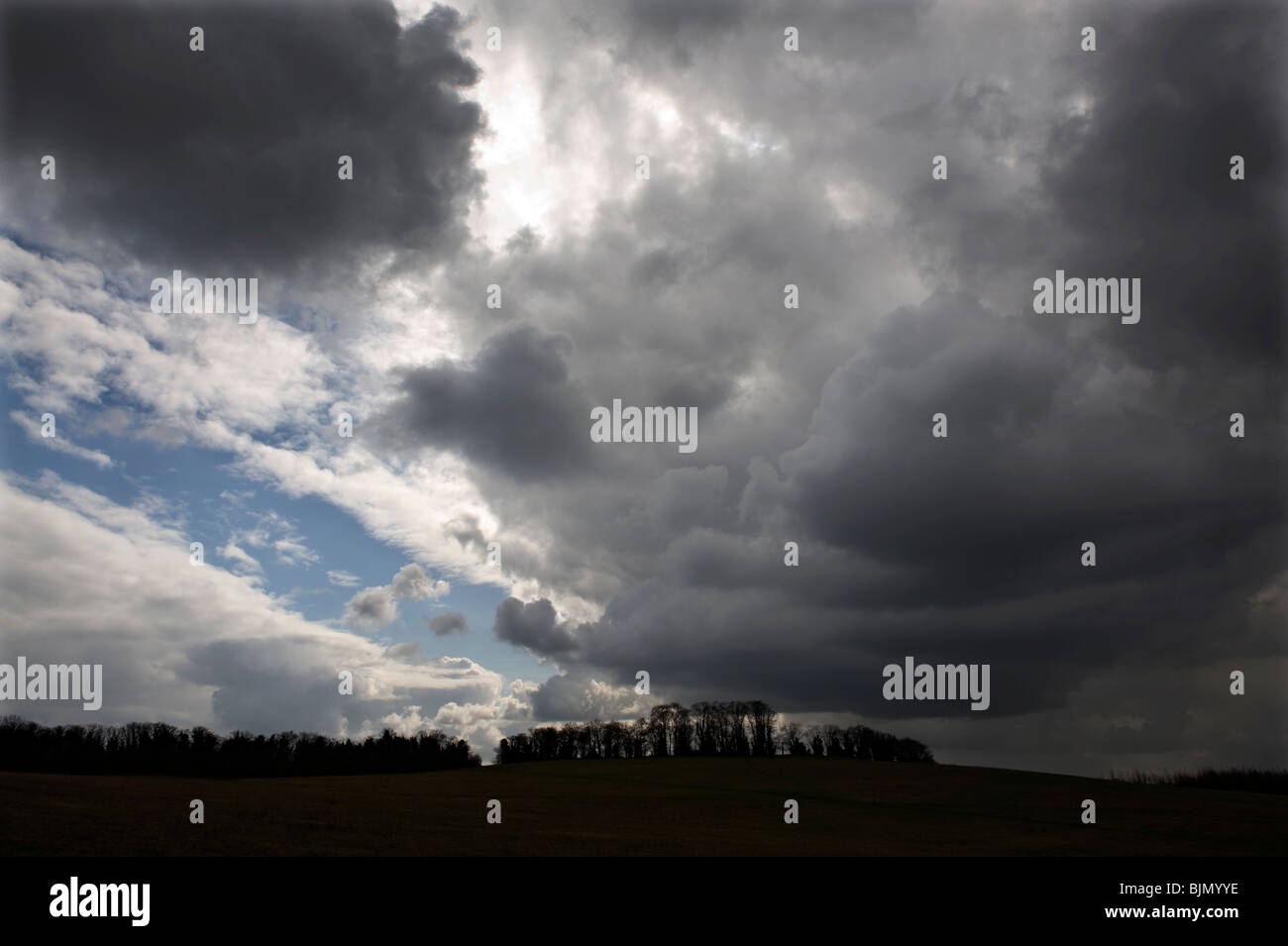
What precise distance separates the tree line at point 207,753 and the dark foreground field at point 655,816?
123ft

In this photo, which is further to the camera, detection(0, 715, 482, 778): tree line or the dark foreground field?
detection(0, 715, 482, 778): tree line

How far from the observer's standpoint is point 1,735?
386ft

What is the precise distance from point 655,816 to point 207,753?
101 metres

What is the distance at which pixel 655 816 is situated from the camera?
58.4 meters

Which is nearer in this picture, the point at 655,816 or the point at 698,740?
the point at 655,816

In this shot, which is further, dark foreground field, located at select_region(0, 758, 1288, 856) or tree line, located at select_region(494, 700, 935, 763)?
→ tree line, located at select_region(494, 700, 935, 763)

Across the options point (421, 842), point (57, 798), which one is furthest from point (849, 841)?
point (57, 798)

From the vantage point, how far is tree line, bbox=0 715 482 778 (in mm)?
115500

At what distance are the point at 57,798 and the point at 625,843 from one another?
31.2m

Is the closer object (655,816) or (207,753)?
(655,816)

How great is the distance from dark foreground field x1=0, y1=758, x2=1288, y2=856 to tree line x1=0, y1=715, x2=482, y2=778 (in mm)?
37589

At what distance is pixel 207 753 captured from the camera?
127000 mm
